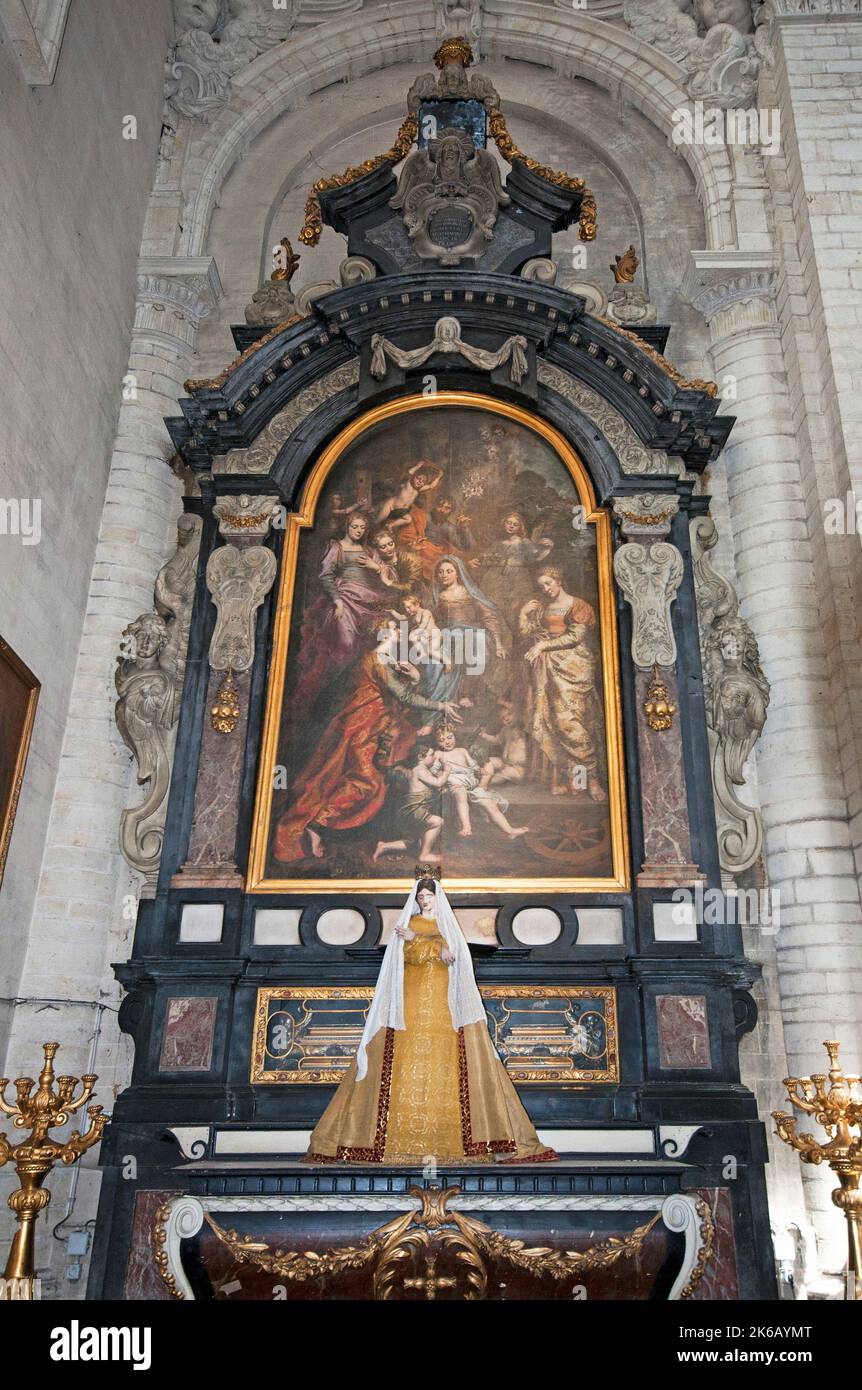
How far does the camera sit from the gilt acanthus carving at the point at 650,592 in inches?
301

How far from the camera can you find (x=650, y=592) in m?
7.80

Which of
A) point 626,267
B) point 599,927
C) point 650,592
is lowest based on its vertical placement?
point 599,927

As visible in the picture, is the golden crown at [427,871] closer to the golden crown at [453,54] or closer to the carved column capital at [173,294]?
the carved column capital at [173,294]

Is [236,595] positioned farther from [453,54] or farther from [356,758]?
[453,54]

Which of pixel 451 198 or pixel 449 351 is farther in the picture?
pixel 451 198

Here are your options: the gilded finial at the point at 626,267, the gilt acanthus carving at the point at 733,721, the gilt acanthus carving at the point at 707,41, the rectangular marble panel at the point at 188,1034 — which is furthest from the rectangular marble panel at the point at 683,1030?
the gilt acanthus carving at the point at 707,41

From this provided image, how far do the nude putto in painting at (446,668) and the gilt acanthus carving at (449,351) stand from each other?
1.35 ft

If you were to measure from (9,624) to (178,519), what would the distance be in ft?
6.23

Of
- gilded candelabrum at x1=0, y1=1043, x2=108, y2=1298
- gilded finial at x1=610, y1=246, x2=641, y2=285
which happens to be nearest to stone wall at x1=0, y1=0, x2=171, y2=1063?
gilded candelabrum at x1=0, y1=1043, x2=108, y2=1298

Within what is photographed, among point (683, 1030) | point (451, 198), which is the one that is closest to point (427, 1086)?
point (683, 1030)

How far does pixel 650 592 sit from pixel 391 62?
668 centimetres

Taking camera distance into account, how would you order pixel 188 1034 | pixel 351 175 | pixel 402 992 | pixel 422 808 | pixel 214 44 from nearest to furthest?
pixel 402 992 < pixel 188 1034 < pixel 422 808 < pixel 351 175 < pixel 214 44
